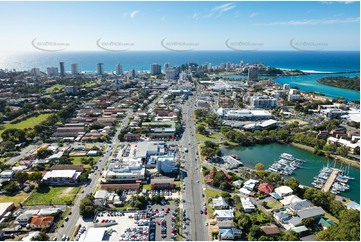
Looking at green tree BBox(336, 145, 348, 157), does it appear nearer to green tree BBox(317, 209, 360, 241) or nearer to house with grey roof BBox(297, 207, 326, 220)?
house with grey roof BBox(297, 207, 326, 220)

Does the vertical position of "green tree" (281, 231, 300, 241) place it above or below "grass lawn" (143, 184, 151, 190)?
above

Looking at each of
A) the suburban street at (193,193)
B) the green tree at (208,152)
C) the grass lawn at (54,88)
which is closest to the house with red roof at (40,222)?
the suburban street at (193,193)

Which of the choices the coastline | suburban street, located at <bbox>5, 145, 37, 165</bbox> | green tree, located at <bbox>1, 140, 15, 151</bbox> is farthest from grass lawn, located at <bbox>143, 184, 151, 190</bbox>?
green tree, located at <bbox>1, 140, 15, 151</bbox>

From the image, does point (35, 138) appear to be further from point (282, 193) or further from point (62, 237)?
point (282, 193)

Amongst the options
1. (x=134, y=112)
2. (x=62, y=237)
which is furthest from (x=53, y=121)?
(x=62, y=237)

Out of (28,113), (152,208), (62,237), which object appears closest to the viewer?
(62,237)
